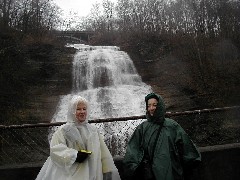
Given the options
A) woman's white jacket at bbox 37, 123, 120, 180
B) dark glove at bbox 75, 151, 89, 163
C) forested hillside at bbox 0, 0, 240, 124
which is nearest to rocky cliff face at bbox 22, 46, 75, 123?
forested hillside at bbox 0, 0, 240, 124

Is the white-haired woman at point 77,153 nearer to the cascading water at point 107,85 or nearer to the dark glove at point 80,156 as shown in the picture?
the dark glove at point 80,156

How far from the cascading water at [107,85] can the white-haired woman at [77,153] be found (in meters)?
9.82

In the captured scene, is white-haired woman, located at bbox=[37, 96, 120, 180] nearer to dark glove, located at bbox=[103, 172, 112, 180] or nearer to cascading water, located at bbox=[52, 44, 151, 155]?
dark glove, located at bbox=[103, 172, 112, 180]

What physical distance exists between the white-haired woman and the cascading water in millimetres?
9822

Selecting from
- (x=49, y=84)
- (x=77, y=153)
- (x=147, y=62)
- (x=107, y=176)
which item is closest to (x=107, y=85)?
(x=49, y=84)

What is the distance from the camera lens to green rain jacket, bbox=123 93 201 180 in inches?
126

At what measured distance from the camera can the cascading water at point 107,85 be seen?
55.4ft

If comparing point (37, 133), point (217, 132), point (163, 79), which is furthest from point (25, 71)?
point (217, 132)

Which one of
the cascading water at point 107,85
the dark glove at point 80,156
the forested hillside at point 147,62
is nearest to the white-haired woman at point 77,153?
the dark glove at point 80,156

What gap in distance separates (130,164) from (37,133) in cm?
1252

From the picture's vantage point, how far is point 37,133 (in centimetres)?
1502

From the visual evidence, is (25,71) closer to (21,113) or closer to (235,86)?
(21,113)

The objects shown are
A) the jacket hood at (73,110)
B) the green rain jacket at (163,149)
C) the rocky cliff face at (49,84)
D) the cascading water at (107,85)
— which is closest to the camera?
the green rain jacket at (163,149)

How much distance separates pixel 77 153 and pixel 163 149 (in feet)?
3.01
